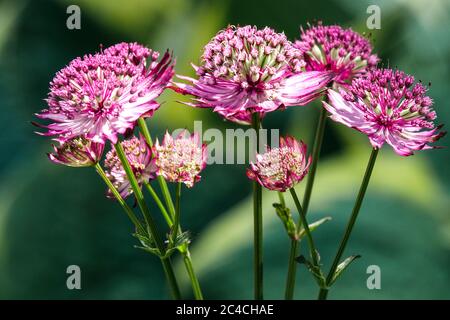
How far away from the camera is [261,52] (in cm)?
71

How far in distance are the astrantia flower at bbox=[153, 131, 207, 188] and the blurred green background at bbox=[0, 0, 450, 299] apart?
593mm

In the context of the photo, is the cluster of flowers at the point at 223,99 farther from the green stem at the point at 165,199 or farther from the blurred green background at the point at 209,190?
the blurred green background at the point at 209,190

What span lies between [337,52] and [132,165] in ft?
0.97

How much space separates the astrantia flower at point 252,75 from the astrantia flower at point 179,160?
0.05 m

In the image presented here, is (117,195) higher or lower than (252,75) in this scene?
lower

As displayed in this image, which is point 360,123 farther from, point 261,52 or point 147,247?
point 147,247

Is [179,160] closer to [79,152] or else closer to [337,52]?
[79,152]

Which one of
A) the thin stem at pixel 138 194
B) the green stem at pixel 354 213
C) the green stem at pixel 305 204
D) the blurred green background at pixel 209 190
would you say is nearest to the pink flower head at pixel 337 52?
the green stem at pixel 305 204

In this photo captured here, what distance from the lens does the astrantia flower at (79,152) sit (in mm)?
683

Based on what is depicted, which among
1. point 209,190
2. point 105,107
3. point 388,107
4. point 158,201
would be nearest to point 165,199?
point 158,201

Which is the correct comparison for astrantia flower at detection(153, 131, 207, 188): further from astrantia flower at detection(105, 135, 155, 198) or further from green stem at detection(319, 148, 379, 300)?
green stem at detection(319, 148, 379, 300)

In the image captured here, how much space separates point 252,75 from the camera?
2.33 ft
